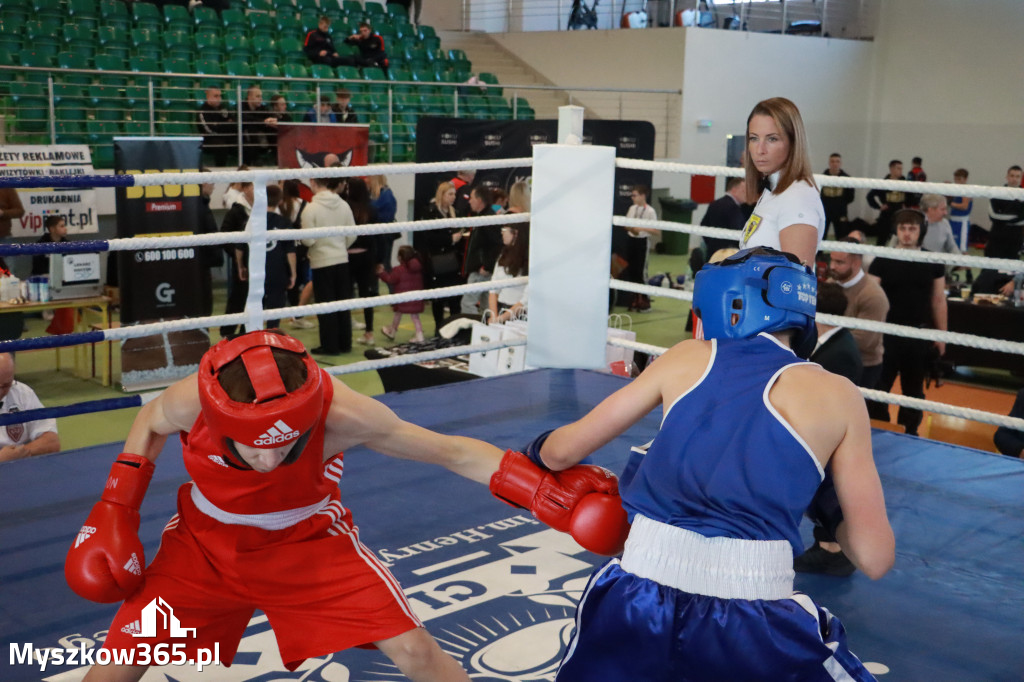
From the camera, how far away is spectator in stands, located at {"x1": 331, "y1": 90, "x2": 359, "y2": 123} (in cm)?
970

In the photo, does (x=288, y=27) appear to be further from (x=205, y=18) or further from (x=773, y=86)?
(x=773, y=86)

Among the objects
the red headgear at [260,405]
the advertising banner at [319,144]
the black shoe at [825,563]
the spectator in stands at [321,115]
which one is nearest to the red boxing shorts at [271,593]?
the red headgear at [260,405]

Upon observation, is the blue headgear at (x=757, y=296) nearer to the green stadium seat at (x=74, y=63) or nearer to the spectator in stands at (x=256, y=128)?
the spectator in stands at (x=256, y=128)

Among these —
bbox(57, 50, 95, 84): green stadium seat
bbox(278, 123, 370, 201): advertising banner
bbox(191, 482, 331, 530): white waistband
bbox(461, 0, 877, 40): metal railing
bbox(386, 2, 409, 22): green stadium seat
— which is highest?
bbox(461, 0, 877, 40): metal railing

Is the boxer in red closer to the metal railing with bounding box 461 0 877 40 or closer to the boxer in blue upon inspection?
the boxer in blue

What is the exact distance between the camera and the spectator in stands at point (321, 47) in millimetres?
10938

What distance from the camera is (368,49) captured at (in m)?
11.3

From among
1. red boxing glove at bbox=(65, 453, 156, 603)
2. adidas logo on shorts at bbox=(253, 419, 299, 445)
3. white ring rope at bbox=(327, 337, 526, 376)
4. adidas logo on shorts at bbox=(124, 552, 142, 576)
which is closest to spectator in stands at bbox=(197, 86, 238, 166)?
white ring rope at bbox=(327, 337, 526, 376)

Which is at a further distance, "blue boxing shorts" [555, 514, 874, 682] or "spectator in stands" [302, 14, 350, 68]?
"spectator in stands" [302, 14, 350, 68]

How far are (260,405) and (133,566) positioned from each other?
0.47 m

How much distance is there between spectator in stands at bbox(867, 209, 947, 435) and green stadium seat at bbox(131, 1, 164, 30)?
26.4 feet

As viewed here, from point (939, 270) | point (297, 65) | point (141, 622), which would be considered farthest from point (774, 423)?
point (297, 65)

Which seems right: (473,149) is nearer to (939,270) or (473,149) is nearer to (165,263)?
(165,263)

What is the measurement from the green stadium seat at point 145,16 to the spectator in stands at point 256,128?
1539 millimetres
